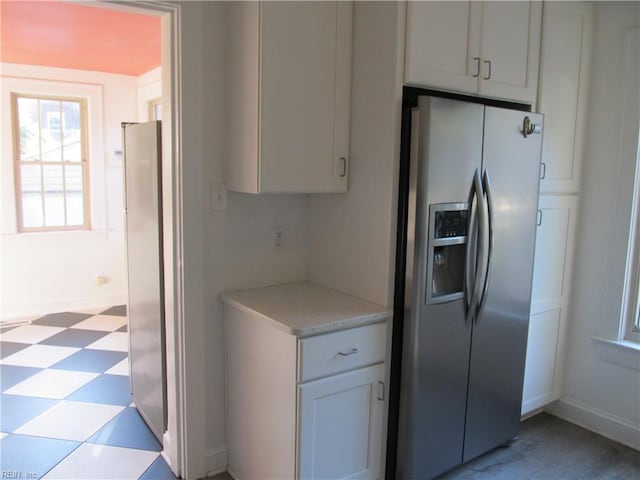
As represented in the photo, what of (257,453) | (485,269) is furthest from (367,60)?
(257,453)

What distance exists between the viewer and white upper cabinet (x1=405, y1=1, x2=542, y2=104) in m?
2.07

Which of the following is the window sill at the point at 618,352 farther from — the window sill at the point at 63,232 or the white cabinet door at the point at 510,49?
the window sill at the point at 63,232

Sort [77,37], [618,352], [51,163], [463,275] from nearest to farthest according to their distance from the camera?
1. [463,275]
2. [618,352]
3. [77,37]
4. [51,163]

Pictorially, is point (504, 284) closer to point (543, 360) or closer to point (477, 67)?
point (543, 360)

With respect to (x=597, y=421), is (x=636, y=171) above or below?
above

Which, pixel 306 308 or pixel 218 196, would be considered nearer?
pixel 306 308

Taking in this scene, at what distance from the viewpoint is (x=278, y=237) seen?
2516mm

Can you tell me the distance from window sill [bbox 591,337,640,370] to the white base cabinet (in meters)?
1.48

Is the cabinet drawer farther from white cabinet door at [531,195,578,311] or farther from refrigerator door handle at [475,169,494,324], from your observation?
white cabinet door at [531,195,578,311]

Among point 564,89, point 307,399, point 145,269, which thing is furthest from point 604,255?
point 145,269

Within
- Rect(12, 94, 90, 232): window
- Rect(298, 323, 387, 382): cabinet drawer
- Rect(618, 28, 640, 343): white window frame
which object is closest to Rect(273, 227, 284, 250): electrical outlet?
Rect(298, 323, 387, 382): cabinet drawer

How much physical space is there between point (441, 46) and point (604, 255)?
1552mm

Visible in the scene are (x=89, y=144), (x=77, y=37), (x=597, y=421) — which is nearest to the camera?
(x=597, y=421)

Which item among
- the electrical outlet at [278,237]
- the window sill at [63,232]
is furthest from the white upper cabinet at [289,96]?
the window sill at [63,232]
